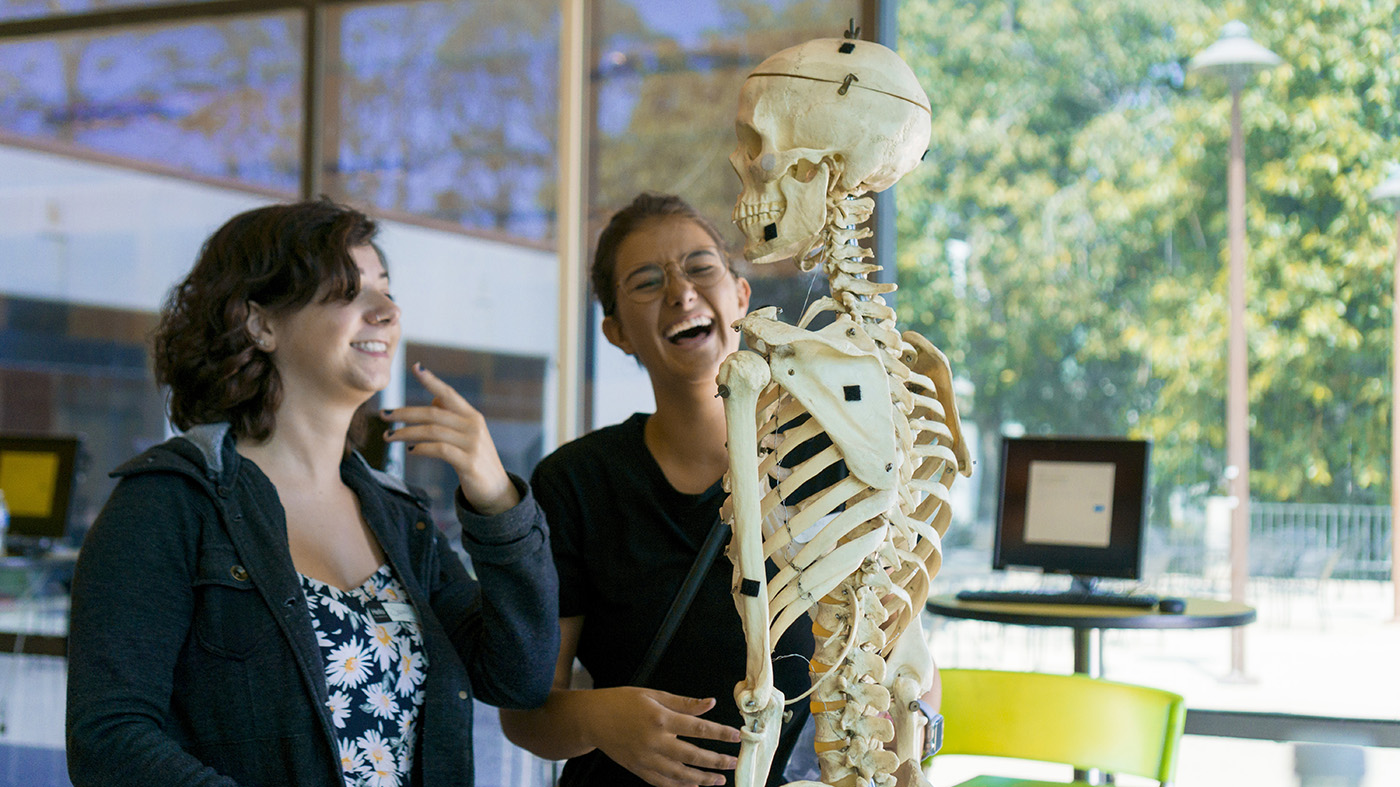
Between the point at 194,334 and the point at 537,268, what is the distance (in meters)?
3.16

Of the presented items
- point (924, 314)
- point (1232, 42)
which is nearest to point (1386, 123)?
point (1232, 42)

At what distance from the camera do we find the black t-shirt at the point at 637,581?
4.78ft

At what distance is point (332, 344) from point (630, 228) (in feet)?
1.52

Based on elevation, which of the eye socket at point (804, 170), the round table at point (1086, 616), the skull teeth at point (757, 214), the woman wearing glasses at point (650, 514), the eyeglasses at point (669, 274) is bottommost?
the round table at point (1086, 616)

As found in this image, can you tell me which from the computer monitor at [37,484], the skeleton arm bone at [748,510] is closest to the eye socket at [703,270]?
the skeleton arm bone at [748,510]

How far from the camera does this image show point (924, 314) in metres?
4.28

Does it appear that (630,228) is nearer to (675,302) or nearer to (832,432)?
(675,302)

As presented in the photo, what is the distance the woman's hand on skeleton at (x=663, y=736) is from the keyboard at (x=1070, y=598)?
6.64 ft

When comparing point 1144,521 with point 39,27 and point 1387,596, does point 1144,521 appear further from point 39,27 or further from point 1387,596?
point 39,27

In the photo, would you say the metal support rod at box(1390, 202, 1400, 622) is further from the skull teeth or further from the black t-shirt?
the skull teeth

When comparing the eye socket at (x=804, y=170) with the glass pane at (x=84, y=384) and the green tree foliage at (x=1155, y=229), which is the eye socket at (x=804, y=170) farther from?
the glass pane at (x=84, y=384)

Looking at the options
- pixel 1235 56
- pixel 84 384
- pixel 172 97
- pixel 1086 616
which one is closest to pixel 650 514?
pixel 1086 616

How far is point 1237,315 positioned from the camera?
3.96 m

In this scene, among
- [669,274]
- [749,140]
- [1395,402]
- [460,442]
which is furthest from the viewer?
[1395,402]
